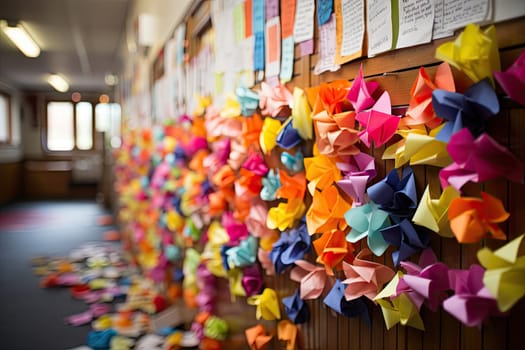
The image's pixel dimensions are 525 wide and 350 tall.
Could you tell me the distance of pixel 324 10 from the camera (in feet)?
4.28

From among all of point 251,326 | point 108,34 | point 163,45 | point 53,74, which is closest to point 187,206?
point 251,326

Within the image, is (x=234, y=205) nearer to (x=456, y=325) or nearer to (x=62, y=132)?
(x=456, y=325)

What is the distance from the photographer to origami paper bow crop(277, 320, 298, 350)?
1555 millimetres

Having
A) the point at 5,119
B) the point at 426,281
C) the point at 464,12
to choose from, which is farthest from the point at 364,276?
the point at 5,119

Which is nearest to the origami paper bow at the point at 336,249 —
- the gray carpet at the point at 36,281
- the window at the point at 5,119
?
the gray carpet at the point at 36,281

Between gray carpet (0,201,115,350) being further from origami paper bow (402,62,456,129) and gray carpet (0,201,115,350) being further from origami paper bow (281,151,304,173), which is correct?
origami paper bow (402,62,456,129)

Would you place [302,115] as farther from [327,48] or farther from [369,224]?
[369,224]

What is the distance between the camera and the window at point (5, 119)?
11.9 m

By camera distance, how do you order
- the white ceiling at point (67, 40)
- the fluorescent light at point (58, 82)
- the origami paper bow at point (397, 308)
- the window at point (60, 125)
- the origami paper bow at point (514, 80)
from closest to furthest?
1. the origami paper bow at point (514, 80)
2. the origami paper bow at point (397, 308)
3. the white ceiling at point (67, 40)
4. the fluorescent light at point (58, 82)
5. the window at point (60, 125)

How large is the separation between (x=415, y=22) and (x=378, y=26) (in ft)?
0.41

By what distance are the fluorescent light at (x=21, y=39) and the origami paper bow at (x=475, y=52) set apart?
7.12 meters

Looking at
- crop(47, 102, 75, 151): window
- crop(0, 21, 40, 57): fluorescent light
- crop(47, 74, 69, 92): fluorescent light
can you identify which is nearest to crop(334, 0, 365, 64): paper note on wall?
crop(0, 21, 40, 57): fluorescent light

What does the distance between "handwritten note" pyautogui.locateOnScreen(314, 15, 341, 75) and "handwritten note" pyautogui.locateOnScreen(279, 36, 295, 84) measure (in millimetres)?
180

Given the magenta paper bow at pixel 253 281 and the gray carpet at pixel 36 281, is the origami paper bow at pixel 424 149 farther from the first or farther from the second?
the gray carpet at pixel 36 281
